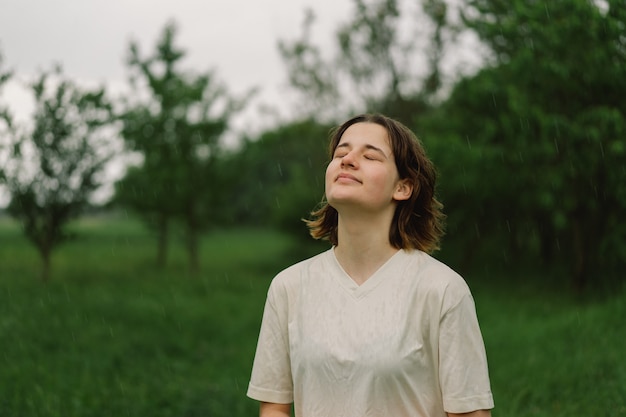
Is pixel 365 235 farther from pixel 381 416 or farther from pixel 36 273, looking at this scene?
pixel 36 273

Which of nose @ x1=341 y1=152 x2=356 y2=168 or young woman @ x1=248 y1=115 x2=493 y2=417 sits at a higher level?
nose @ x1=341 y1=152 x2=356 y2=168

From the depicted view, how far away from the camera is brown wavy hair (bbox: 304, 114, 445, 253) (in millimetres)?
2625

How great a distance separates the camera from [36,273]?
17.5 metres

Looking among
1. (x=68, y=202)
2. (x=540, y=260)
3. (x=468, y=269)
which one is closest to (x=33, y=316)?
(x=68, y=202)

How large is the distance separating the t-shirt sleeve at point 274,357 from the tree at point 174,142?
1654 cm

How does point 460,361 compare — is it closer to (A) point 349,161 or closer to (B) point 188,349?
(A) point 349,161

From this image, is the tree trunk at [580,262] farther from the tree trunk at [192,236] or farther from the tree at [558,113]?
the tree trunk at [192,236]

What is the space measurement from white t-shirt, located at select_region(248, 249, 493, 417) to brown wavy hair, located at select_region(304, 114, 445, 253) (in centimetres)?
18

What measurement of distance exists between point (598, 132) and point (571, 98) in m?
1.84

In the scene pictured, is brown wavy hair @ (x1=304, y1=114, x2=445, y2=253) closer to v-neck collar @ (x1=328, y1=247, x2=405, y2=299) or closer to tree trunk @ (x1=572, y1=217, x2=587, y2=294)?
v-neck collar @ (x1=328, y1=247, x2=405, y2=299)

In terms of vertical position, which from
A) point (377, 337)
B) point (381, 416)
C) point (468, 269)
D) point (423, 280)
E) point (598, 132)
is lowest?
point (468, 269)

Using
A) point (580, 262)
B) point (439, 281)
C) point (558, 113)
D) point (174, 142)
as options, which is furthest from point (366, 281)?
point (174, 142)

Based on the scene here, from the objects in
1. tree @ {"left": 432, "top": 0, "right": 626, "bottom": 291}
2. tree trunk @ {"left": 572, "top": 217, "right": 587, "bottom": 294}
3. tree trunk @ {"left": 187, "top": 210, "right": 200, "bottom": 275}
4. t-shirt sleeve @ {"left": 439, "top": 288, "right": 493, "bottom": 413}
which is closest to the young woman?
t-shirt sleeve @ {"left": 439, "top": 288, "right": 493, "bottom": 413}

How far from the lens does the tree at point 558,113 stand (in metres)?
11.4
